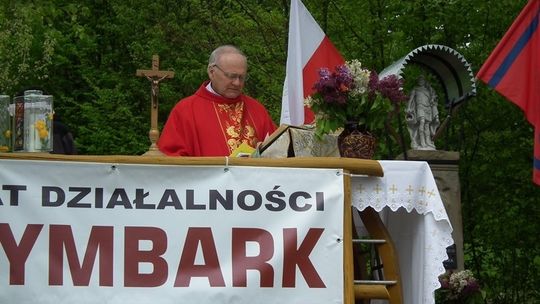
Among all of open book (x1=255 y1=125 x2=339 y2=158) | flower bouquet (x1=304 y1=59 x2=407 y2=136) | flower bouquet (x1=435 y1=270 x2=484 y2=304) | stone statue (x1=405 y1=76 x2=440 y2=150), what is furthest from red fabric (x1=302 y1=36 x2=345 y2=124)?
flower bouquet (x1=304 y1=59 x2=407 y2=136)

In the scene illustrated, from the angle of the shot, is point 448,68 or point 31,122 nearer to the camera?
point 31,122

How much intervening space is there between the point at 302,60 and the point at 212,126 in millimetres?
2024

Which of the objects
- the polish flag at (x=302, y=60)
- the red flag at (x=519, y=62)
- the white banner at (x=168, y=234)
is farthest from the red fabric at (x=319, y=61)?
the white banner at (x=168, y=234)

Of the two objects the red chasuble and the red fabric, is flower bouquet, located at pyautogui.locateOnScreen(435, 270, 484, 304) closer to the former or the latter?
the red fabric

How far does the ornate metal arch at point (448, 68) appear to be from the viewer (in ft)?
26.2

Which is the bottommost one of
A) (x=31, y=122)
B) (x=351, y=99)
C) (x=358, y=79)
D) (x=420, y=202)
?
(x=420, y=202)

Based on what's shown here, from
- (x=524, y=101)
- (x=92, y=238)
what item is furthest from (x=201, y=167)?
(x=524, y=101)

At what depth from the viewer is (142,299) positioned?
4809mm

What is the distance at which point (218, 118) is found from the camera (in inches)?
252

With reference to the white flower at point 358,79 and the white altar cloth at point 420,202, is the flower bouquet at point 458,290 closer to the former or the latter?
the white altar cloth at point 420,202

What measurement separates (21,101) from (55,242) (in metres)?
0.75

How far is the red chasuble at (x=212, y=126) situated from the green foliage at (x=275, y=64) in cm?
351

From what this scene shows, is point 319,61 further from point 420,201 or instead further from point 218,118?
point 420,201

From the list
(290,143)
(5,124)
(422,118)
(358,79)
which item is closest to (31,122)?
(5,124)
